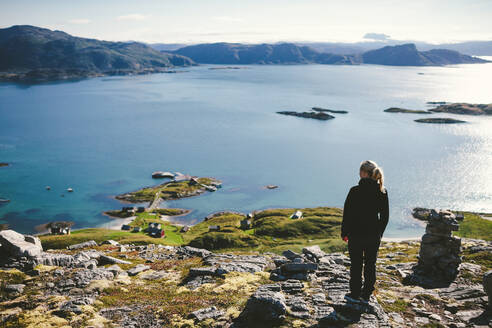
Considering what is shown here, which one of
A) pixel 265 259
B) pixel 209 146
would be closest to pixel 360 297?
pixel 265 259

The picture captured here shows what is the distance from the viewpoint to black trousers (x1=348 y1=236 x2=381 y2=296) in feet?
41.0

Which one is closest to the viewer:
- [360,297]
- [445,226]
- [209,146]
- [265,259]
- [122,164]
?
[360,297]

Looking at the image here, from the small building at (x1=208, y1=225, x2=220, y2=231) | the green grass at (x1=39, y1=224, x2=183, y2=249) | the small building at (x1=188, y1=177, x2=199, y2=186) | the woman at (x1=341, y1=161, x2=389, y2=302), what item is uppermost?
the woman at (x1=341, y1=161, x2=389, y2=302)

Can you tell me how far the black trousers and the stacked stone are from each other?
30.0ft

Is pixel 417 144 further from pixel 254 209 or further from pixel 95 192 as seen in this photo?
pixel 95 192

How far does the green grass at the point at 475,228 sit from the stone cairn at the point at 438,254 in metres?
62.3

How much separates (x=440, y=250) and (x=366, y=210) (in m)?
11.9

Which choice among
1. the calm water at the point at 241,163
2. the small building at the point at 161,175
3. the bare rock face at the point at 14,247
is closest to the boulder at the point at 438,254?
the bare rock face at the point at 14,247

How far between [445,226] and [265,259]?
12.3 m

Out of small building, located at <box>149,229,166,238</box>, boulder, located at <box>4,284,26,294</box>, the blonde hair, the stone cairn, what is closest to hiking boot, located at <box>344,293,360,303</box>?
the blonde hair

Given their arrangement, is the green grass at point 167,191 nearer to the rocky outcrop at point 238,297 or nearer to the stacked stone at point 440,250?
the rocky outcrop at point 238,297

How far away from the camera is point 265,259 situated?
955 inches

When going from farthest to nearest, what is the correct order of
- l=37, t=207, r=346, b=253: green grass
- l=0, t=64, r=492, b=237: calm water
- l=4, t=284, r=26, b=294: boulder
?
l=0, t=64, r=492, b=237: calm water, l=37, t=207, r=346, b=253: green grass, l=4, t=284, r=26, b=294: boulder

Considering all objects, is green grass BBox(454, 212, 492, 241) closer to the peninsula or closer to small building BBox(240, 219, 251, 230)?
small building BBox(240, 219, 251, 230)
